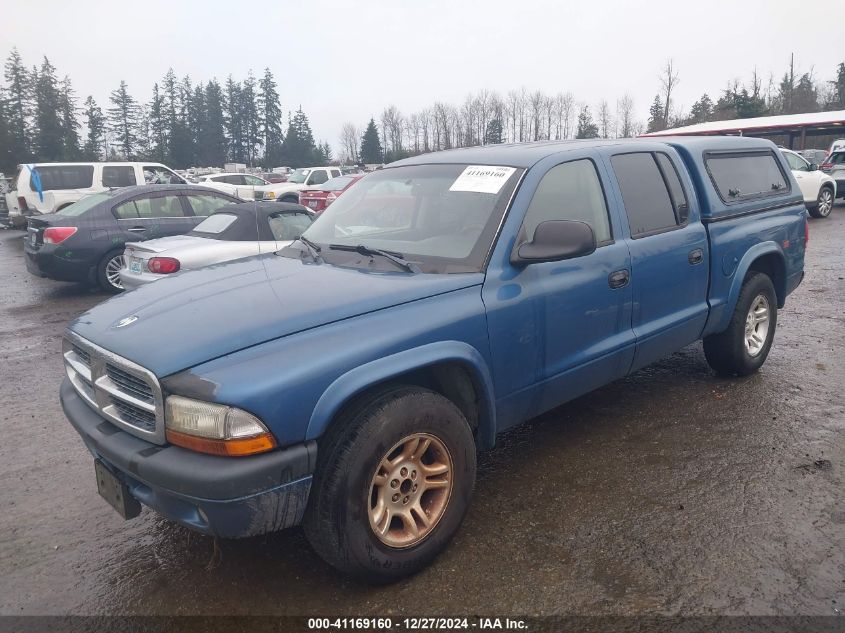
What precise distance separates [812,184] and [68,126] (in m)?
63.7

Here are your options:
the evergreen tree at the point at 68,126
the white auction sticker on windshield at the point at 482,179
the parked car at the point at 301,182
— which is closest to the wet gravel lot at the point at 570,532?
the white auction sticker on windshield at the point at 482,179

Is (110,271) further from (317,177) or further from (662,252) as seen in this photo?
(317,177)

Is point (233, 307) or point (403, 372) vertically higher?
point (233, 307)

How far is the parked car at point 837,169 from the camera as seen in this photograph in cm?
1881

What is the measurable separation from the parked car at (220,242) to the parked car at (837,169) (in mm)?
17888

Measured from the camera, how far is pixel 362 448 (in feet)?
8.02

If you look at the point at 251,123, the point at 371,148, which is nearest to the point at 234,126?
the point at 251,123

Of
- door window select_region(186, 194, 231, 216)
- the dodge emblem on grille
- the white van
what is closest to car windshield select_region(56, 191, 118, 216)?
door window select_region(186, 194, 231, 216)

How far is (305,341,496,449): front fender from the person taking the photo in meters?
2.36

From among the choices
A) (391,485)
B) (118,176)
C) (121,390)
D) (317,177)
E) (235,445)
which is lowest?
(391,485)

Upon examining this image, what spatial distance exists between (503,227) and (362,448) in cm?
137

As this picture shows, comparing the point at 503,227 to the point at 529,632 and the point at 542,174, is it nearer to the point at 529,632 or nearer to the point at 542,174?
the point at 542,174

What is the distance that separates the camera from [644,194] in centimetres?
401

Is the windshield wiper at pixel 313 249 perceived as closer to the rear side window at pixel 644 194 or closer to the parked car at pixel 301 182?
the rear side window at pixel 644 194
